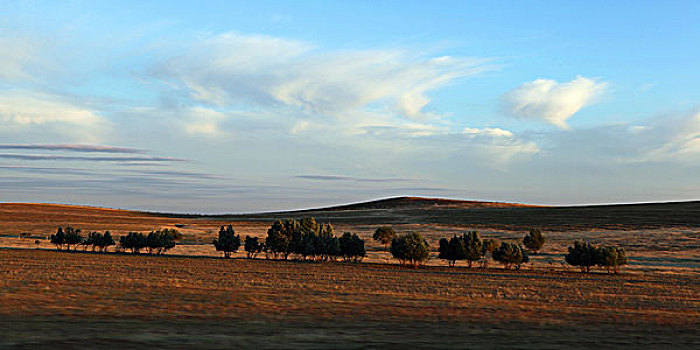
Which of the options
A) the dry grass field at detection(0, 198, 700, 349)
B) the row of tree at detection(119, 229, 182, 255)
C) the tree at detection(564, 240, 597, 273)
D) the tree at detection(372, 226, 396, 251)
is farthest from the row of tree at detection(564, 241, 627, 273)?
the row of tree at detection(119, 229, 182, 255)

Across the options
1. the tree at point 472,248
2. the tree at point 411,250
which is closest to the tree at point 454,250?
the tree at point 472,248

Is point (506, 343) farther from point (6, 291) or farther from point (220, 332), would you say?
point (6, 291)

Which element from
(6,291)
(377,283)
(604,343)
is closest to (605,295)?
(377,283)

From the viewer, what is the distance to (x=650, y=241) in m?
109

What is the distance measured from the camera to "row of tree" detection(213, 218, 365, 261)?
81812 mm

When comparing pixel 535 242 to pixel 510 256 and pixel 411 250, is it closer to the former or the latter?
pixel 510 256

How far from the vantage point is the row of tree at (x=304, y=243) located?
81812 millimetres

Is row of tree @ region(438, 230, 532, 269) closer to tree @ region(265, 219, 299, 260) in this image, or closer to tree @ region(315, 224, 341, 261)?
tree @ region(315, 224, 341, 261)

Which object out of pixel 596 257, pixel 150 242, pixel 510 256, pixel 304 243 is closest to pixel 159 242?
pixel 150 242

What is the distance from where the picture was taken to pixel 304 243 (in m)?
84.4

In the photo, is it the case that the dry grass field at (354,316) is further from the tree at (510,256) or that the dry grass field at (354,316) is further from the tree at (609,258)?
the tree at (510,256)

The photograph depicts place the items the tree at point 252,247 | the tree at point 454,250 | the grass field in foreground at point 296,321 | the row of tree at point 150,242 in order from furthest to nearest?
the row of tree at point 150,242 → the tree at point 252,247 → the tree at point 454,250 → the grass field in foreground at point 296,321

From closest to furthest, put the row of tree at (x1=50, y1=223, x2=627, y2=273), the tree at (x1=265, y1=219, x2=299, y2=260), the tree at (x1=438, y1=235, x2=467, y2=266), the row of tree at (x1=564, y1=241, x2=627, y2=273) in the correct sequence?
the row of tree at (x1=564, y1=241, x2=627, y2=273) → the row of tree at (x1=50, y1=223, x2=627, y2=273) → the tree at (x1=438, y1=235, x2=467, y2=266) → the tree at (x1=265, y1=219, x2=299, y2=260)

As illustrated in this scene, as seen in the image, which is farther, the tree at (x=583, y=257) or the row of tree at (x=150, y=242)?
the row of tree at (x=150, y=242)
